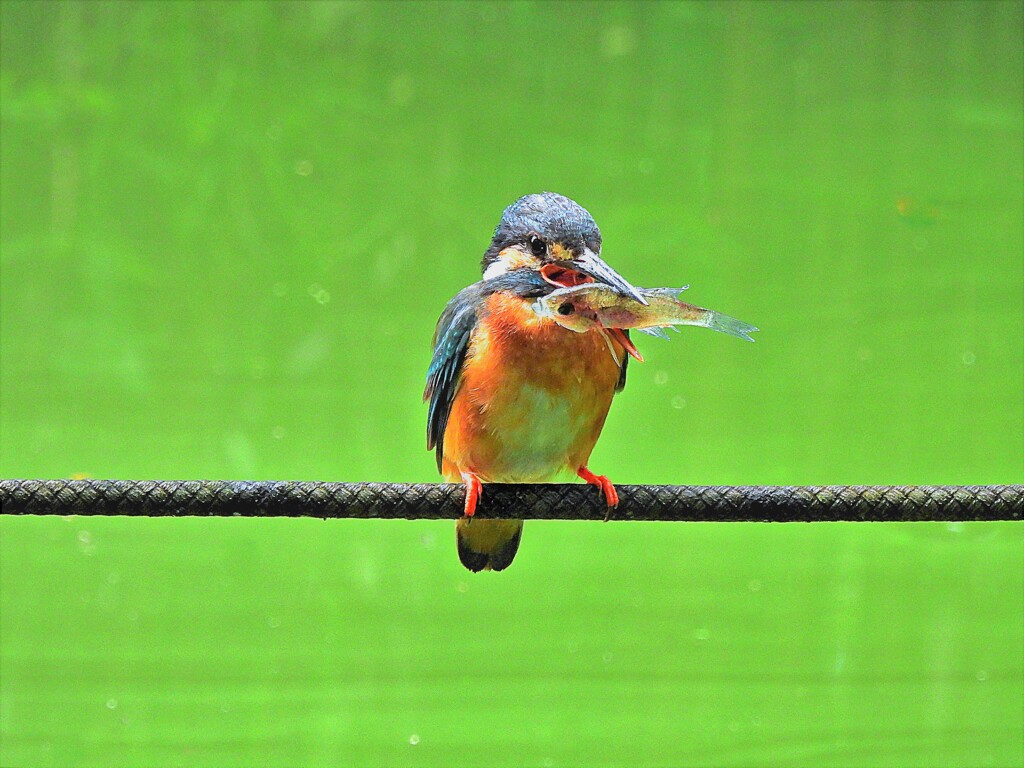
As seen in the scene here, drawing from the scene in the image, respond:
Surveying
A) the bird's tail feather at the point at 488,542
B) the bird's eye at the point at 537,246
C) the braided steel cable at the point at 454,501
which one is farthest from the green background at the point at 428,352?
the braided steel cable at the point at 454,501

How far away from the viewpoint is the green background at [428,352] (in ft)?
6.12

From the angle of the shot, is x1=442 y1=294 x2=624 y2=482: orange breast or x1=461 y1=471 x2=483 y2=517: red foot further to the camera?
x1=442 y1=294 x2=624 y2=482: orange breast

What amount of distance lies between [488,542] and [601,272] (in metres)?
0.48

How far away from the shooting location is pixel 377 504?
3.47 feet

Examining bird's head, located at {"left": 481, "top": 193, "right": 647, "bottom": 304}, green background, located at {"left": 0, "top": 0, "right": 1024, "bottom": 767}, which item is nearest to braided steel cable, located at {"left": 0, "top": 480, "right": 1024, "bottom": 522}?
bird's head, located at {"left": 481, "top": 193, "right": 647, "bottom": 304}

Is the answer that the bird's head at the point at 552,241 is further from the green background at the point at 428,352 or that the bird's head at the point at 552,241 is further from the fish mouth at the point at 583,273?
the green background at the point at 428,352

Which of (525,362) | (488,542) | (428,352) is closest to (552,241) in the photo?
(525,362)

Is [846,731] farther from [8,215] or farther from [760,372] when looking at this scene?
[8,215]

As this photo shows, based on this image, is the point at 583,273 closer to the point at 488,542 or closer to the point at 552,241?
the point at 552,241

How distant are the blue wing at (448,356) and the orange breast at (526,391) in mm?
18

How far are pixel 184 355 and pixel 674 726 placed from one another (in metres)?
1.05

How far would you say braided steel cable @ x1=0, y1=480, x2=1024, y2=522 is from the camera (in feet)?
3.36

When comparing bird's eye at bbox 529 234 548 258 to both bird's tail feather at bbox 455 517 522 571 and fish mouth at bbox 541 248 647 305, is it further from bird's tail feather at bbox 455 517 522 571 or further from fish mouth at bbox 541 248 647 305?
bird's tail feather at bbox 455 517 522 571

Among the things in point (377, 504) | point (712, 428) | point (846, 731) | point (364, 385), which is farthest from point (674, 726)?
point (377, 504)
